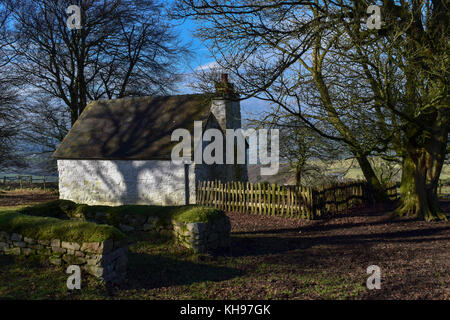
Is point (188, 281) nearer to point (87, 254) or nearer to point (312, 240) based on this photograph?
point (87, 254)

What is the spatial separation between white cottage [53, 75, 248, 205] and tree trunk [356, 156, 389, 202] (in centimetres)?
662

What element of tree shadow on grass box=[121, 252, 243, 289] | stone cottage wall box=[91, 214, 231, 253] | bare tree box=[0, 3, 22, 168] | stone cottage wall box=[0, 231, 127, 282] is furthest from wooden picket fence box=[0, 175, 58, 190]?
tree shadow on grass box=[121, 252, 243, 289]

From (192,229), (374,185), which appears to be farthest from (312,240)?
(374,185)

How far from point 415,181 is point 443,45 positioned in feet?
16.0

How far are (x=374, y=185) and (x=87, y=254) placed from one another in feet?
46.9

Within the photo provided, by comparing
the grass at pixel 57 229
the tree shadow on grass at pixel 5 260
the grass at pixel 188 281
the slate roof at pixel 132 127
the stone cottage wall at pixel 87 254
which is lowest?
the grass at pixel 188 281

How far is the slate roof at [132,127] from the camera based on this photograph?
1802cm

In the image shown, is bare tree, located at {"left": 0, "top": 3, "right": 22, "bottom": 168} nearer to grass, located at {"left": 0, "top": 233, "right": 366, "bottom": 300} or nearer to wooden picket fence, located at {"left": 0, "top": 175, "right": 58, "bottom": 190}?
wooden picket fence, located at {"left": 0, "top": 175, "right": 58, "bottom": 190}

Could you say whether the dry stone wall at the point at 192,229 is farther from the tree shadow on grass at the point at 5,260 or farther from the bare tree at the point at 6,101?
the bare tree at the point at 6,101

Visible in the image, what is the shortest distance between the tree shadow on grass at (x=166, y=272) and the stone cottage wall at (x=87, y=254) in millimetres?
402

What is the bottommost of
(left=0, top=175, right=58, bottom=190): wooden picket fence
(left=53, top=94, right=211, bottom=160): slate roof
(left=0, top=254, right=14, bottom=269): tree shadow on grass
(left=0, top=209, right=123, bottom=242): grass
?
(left=0, top=254, right=14, bottom=269): tree shadow on grass

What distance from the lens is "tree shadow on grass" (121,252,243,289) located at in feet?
23.1

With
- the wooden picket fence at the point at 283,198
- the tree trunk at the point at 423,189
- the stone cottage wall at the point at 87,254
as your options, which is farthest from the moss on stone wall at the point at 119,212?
the tree trunk at the point at 423,189

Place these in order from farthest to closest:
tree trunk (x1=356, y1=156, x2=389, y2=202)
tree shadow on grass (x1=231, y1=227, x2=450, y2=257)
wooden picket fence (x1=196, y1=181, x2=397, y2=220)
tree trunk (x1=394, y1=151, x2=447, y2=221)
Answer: tree trunk (x1=356, y1=156, x2=389, y2=202), wooden picket fence (x1=196, y1=181, x2=397, y2=220), tree trunk (x1=394, y1=151, x2=447, y2=221), tree shadow on grass (x1=231, y1=227, x2=450, y2=257)
